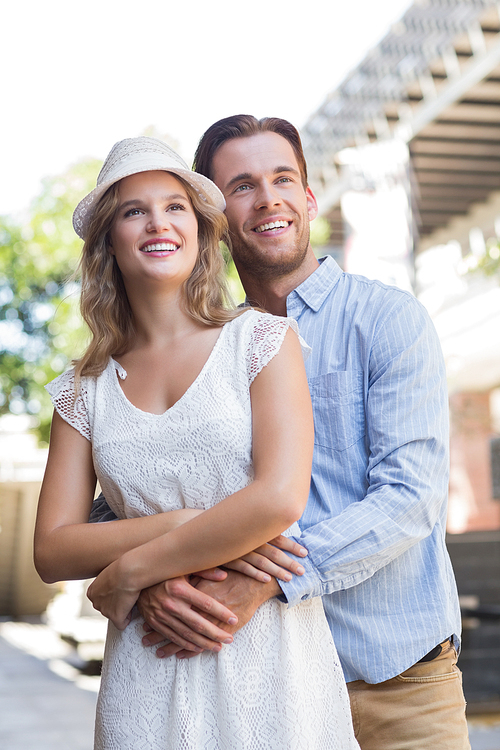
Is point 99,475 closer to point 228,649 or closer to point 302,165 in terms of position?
point 228,649

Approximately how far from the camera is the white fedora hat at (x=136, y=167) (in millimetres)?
1844

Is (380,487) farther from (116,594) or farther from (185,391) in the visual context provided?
(116,594)

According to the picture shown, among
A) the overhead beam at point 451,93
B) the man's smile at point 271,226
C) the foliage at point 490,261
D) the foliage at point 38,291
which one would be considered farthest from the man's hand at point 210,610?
the overhead beam at point 451,93

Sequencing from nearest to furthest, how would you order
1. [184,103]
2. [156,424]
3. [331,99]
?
[156,424]
[184,103]
[331,99]

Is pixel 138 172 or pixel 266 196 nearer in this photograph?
pixel 138 172

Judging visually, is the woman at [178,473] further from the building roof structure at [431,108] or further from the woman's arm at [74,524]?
the building roof structure at [431,108]

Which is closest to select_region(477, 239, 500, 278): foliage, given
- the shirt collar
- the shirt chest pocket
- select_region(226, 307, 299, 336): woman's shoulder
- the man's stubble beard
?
the man's stubble beard

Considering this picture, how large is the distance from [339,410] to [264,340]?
0.90ft

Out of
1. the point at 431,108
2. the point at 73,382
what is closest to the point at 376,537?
the point at 73,382

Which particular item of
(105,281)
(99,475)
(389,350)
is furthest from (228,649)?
(105,281)

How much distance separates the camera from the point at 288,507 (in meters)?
1.58

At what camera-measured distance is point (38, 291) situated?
12.0 m

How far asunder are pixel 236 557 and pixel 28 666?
26.5 ft

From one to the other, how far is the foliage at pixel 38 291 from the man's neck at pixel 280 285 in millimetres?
8440
